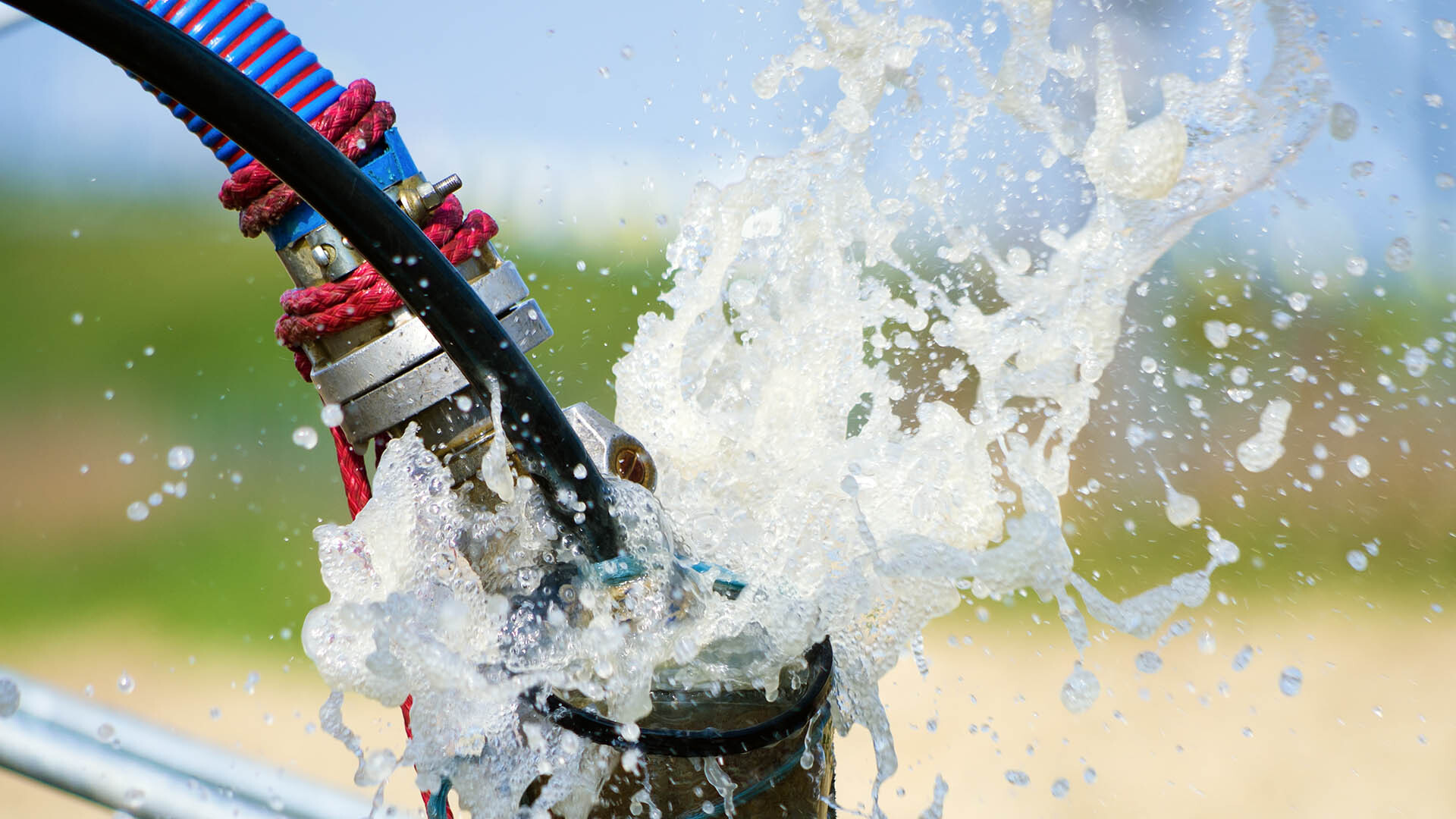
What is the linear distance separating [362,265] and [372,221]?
161mm

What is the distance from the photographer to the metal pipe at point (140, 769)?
166 cm

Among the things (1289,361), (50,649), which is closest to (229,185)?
(50,649)

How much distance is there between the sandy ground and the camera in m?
2.81

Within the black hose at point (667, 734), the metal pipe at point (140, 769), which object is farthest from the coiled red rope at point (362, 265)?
the metal pipe at point (140, 769)

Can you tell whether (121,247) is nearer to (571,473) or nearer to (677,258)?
(677,258)

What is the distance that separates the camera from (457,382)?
609mm

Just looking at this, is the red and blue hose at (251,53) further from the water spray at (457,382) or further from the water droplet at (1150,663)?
the water droplet at (1150,663)

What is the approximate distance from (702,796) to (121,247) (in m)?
4.61

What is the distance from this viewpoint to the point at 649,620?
0.57m

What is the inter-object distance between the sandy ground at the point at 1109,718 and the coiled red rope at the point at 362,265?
7.13 ft

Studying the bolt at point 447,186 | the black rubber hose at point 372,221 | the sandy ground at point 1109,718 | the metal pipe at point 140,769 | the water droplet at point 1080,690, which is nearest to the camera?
the black rubber hose at point 372,221

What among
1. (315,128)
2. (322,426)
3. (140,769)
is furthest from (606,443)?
(322,426)

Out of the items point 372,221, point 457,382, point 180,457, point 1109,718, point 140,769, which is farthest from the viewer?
point 1109,718

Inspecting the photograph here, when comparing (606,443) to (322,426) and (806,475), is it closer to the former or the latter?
(806,475)
